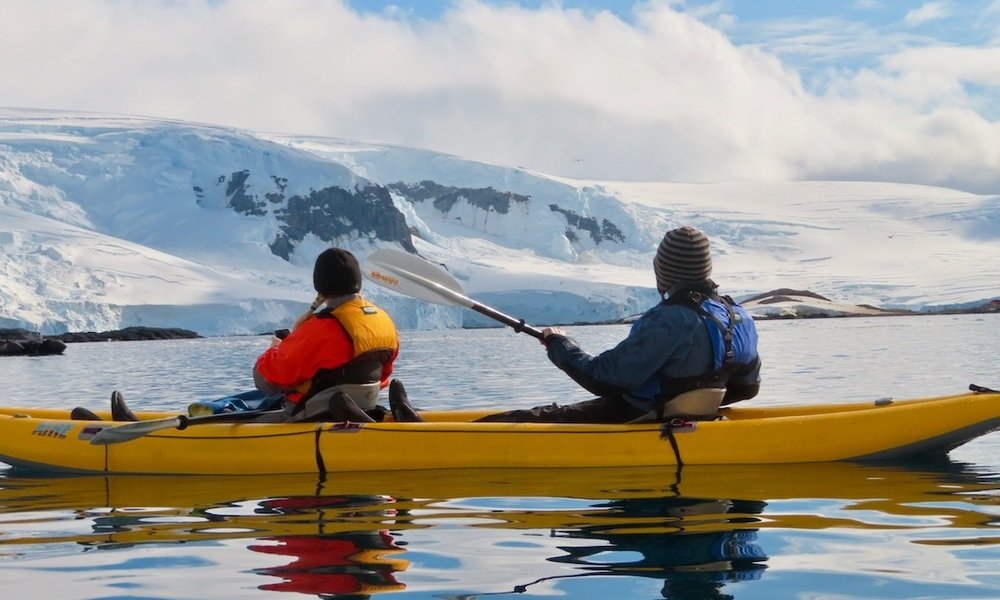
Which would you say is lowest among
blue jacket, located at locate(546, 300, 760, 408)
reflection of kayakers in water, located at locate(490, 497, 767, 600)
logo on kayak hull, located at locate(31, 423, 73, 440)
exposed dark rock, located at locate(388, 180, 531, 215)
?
reflection of kayakers in water, located at locate(490, 497, 767, 600)

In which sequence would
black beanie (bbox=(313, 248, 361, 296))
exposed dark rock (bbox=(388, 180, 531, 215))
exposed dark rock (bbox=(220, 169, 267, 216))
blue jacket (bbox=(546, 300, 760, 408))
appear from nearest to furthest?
blue jacket (bbox=(546, 300, 760, 408)), black beanie (bbox=(313, 248, 361, 296)), exposed dark rock (bbox=(220, 169, 267, 216)), exposed dark rock (bbox=(388, 180, 531, 215))

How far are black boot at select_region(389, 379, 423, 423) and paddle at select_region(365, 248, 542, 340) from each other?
160 centimetres

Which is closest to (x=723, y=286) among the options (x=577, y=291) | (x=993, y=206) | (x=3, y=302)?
(x=577, y=291)

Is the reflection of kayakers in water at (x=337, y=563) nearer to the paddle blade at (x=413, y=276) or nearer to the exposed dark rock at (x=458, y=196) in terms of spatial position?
the paddle blade at (x=413, y=276)

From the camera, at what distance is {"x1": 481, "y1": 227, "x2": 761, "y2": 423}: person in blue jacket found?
595cm

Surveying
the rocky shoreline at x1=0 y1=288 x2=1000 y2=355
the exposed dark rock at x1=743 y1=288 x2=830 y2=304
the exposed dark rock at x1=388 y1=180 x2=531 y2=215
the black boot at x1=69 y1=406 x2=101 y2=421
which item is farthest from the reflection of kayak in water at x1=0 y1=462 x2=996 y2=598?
the exposed dark rock at x1=388 y1=180 x2=531 y2=215

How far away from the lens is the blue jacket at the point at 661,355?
5.94 meters

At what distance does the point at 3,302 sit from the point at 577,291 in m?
47.9

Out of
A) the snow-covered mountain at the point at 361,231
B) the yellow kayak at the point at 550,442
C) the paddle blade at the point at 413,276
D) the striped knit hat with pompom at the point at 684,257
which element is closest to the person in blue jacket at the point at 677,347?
the striped knit hat with pompom at the point at 684,257

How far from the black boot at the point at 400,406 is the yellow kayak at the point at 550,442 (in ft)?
0.23

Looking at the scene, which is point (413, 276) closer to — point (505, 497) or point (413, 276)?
point (413, 276)

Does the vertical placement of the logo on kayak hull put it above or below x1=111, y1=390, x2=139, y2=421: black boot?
below

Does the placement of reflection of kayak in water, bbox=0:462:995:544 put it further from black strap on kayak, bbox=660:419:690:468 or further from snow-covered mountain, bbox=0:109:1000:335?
snow-covered mountain, bbox=0:109:1000:335

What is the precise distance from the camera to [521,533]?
15.1ft
